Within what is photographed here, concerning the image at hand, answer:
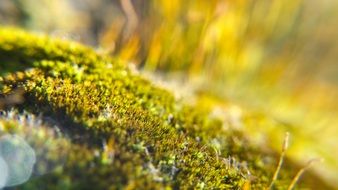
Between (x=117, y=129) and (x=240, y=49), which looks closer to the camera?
(x=117, y=129)

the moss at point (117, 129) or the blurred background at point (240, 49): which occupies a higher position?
the blurred background at point (240, 49)

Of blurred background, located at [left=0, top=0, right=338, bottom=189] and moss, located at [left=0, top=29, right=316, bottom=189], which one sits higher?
blurred background, located at [left=0, top=0, right=338, bottom=189]

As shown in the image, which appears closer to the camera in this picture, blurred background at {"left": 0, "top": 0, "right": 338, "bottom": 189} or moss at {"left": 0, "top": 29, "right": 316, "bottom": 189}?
moss at {"left": 0, "top": 29, "right": 316, "bottom": 189}

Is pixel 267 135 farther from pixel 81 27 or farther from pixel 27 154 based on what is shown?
pixel 81 27

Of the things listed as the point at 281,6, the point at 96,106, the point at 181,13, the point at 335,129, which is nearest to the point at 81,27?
the point at 181,13

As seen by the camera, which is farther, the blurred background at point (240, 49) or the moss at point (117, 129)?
the blurred background at point (240, 49)
